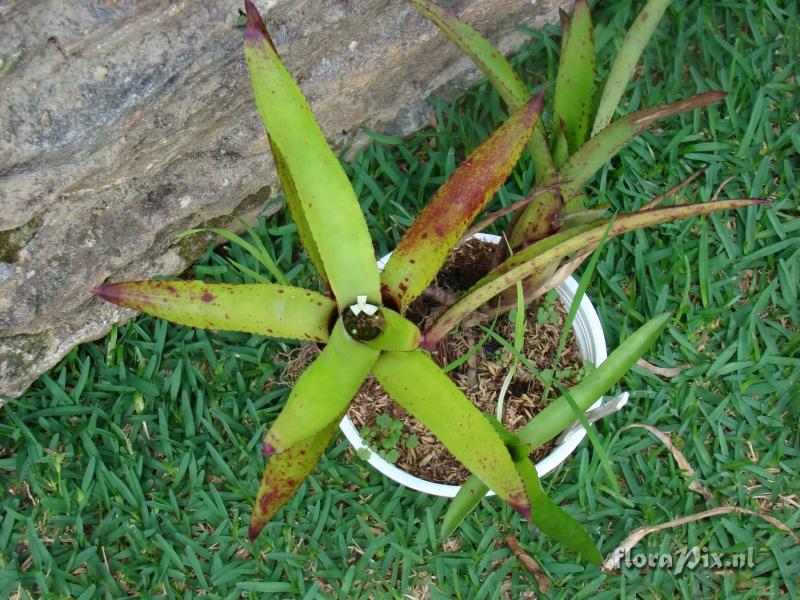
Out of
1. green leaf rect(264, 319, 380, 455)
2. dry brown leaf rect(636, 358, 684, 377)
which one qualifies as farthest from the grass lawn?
green leaf rect(264, 319, 380, 455)

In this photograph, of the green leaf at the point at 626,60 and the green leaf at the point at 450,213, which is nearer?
the green leaf at the point at 450,213

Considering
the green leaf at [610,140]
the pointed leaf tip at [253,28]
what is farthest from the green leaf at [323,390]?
the green leaf at [610,140]

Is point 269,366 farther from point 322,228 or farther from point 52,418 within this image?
point 322,228


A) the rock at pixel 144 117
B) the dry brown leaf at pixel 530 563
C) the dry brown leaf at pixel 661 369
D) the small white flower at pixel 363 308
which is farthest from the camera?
the dry brown leaf at pixel 661 369

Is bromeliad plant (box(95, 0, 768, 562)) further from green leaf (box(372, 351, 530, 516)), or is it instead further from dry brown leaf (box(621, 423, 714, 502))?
dry brown leaf (box(621, 423, 714, 502))

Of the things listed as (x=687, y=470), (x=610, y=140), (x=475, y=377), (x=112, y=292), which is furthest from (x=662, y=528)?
(x=112, y=292)

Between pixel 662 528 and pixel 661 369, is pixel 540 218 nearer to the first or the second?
pixel 661 369

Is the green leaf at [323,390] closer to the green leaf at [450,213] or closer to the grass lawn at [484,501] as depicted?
the green leaf at [450,213]
